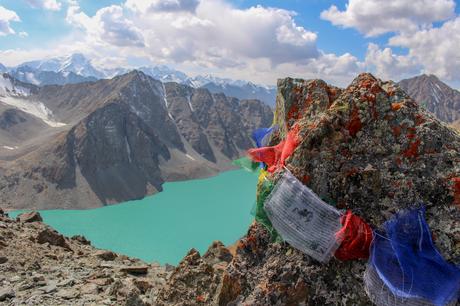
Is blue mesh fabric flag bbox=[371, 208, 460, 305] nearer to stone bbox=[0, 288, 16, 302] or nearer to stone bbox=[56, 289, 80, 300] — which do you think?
stone bbox=[56, 289, 80, 300]

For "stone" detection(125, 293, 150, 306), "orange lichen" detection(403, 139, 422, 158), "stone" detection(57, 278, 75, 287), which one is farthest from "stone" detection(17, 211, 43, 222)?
"orange lichen" detection(403, 139, 422, 158)

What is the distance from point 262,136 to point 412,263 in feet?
14.8

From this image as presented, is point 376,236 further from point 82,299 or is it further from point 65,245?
point 65,245

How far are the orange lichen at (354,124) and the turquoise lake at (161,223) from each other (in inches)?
3865

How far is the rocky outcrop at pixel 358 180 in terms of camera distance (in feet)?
17.7

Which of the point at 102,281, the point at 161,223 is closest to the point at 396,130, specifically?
the point at 102,281

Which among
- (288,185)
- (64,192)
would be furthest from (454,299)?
(64,192)

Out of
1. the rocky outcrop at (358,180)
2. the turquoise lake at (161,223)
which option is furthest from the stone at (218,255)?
the turquoise lake at (161,223)

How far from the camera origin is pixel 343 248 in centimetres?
544

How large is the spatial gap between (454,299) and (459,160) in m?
1.90

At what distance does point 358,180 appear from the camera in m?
5.83

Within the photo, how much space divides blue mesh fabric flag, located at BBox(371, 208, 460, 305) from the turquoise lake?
98.6m

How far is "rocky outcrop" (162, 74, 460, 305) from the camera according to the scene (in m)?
5.39

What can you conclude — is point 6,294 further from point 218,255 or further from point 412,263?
point 218,255
